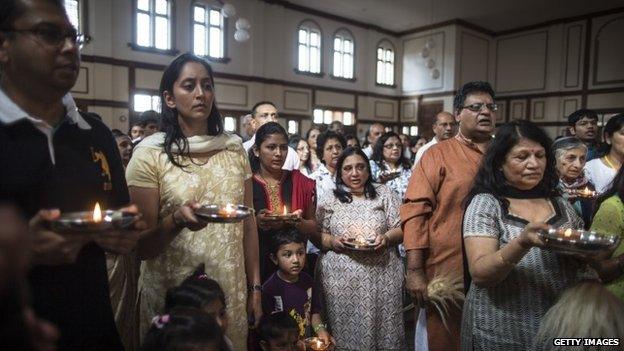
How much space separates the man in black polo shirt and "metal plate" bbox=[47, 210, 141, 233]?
1.2 inches

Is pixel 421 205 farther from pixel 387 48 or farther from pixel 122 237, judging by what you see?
pixel 387 48

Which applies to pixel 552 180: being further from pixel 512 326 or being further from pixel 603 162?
pixel 603 162

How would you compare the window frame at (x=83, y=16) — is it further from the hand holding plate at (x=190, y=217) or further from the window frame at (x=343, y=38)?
the hand holding plate at (x=190, y=217)

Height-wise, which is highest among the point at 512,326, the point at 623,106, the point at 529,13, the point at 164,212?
the point at 529,13

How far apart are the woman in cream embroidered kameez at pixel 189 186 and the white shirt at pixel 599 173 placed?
311cm

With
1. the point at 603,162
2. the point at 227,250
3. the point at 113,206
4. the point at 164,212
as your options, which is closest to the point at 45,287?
the point at 113,206

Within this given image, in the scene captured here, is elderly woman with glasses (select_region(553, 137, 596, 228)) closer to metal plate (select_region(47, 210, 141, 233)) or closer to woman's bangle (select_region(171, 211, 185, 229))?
woman's bangle (select_region(171, 211, 185, 229))

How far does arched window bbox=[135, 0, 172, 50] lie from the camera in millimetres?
10469

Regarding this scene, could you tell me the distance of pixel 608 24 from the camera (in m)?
13.0

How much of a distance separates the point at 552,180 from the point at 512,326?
2.13ft

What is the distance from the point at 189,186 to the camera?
5.68 feet

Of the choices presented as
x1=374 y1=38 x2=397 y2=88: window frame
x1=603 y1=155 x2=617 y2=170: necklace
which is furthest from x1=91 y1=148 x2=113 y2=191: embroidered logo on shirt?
x1=374 y1=38 x2=397 y2=88: window frame

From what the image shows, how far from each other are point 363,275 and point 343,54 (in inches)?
502

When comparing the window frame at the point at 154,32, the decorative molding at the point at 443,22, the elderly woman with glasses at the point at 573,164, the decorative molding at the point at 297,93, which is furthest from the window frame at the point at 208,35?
the elderly woman with glasses at the point at 573,164
